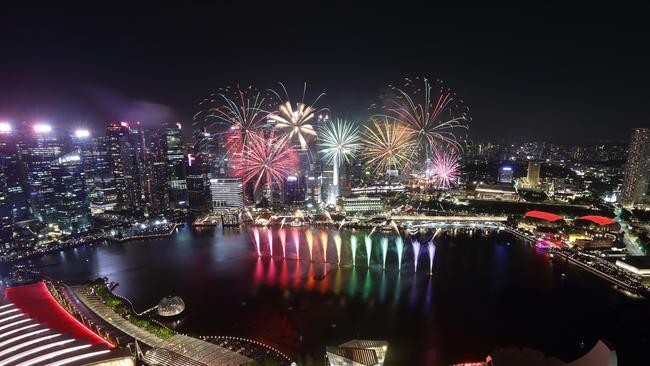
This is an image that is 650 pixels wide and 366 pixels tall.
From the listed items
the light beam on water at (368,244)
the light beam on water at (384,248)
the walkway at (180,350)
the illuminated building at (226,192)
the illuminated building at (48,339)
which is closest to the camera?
the illuminated building at (48,339)

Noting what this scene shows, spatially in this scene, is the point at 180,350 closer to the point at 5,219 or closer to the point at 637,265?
the point at 637,265

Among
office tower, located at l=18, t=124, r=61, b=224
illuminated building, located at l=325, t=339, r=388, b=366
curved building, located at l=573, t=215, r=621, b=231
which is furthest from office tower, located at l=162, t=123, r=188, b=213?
curved building, located at l=573, t=215, r=621, b=231

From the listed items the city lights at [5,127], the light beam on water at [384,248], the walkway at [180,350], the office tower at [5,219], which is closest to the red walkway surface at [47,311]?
the walkway at [180,350]

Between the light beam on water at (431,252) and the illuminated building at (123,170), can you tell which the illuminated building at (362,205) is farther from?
the illuminated building at (123,170)

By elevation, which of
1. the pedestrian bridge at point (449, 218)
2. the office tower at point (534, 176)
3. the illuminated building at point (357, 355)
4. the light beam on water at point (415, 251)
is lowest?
the light beam on water at point (415, 251)

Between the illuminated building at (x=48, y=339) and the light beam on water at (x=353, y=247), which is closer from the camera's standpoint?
the illuminated building at (x=48, y=339)

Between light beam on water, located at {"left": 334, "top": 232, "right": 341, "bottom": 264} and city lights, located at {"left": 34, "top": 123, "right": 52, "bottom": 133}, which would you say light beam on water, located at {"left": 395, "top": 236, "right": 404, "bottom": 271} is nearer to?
light beam on water, located at {"left": 334, "top": 232, "right": 341, "bottom": 264}

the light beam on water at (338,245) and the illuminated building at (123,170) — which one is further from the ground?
the illuminated building at (123,170)
